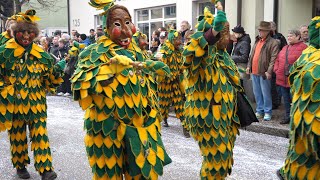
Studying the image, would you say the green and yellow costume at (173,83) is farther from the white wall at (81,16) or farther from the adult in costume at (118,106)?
the white wall at (81,16)

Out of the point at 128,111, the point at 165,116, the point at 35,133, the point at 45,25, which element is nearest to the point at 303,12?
the point at 165,116

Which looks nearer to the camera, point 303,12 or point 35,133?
point 35,133

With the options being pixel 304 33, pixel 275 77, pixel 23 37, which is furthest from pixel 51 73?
pixel 275 77

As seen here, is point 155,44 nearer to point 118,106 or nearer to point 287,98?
point 287,98

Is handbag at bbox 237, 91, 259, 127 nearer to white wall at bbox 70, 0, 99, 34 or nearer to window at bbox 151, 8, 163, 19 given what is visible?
window at bbox 151, 8, 163, 19

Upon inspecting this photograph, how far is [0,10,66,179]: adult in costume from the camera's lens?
5.23 meters

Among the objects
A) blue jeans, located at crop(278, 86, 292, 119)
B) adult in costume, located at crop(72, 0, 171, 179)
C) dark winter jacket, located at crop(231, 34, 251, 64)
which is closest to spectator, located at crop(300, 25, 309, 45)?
blue jeans, located at crop(278, 86, 292, 119)

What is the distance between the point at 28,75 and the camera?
530 centimetres

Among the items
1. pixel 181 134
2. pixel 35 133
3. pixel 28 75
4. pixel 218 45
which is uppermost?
pixel 218 45

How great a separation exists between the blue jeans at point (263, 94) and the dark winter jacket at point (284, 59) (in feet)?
1.33

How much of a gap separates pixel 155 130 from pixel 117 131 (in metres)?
0.30

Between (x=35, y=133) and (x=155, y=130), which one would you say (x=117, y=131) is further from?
(x=35, y=133)

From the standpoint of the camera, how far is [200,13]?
13.8 m

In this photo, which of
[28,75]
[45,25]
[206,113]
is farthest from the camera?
[45,25]
